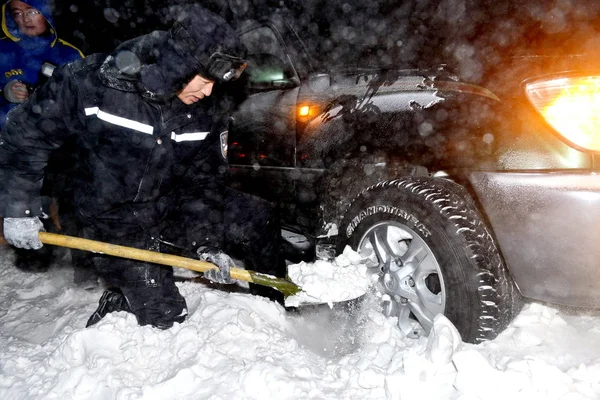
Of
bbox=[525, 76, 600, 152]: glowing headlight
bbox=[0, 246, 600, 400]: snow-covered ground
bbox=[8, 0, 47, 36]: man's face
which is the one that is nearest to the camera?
bbox=[525, 76, 600, 152]: glowing headlight

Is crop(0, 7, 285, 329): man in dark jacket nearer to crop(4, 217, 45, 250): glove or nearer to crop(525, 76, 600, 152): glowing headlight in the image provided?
crop(4, 217, 45, 250): glove

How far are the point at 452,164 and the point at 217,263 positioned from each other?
4.50 ft

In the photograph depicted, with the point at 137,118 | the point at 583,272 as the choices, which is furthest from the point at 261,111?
the point at 583,272

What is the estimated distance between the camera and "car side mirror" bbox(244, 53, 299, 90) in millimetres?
2871

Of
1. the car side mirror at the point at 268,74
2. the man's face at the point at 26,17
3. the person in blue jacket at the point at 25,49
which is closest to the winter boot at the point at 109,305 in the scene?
the car side mirror at the point at 268,74

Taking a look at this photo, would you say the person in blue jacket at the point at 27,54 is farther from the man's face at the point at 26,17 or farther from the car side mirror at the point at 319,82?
the car side mirror at the point at 319,82

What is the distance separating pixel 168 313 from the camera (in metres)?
2.42

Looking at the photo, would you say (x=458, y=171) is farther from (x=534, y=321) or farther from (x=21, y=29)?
(x=21, y=29)

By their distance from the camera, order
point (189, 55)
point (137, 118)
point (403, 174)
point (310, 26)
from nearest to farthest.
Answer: point (189, 55) < point (137, 118) < point (403, 174) < point (310, 26)

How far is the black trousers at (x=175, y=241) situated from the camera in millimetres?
2420

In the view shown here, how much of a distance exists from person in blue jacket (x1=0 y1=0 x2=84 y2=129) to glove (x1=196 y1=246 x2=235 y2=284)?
241 cm

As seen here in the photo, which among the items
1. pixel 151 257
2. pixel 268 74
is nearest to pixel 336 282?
pixel 151 257

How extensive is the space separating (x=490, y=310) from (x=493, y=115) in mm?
831

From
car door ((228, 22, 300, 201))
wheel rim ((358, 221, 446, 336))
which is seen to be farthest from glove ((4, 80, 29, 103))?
wheel rim ((358, 221, 446, 336))
